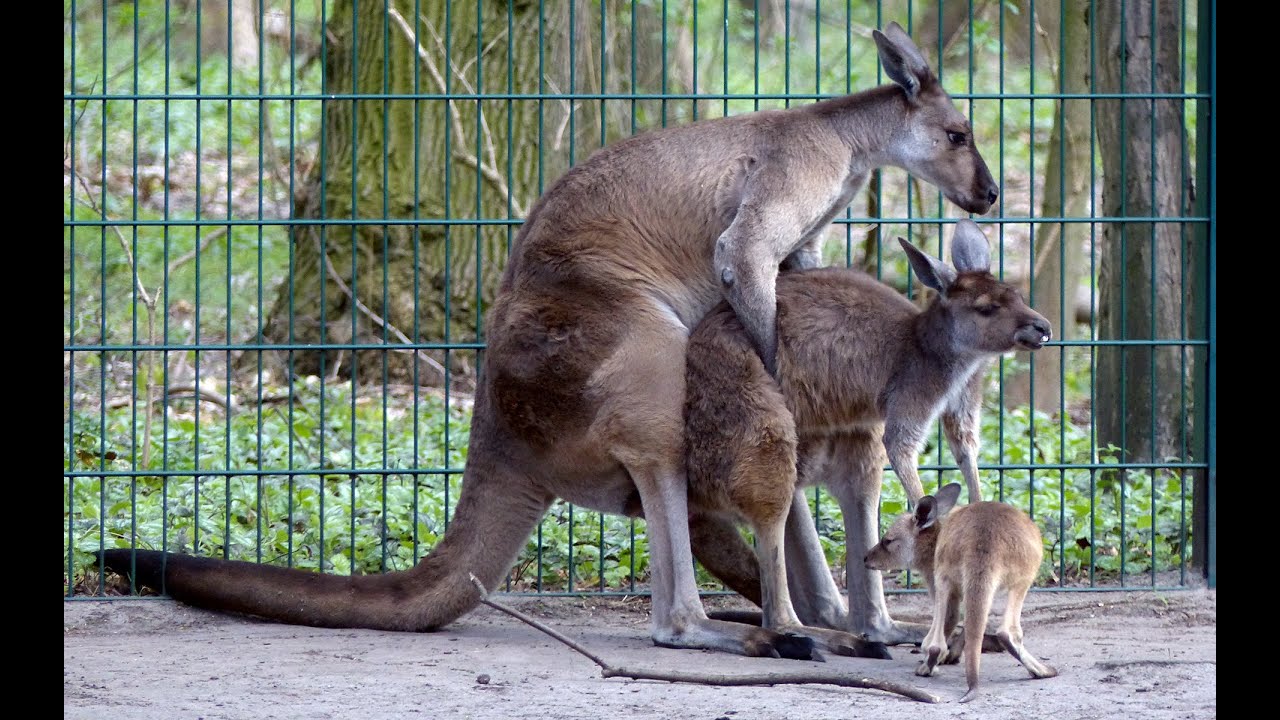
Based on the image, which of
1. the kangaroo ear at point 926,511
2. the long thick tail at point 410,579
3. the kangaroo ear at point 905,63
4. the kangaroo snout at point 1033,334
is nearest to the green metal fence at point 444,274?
the kangaroo ear at point 905,63

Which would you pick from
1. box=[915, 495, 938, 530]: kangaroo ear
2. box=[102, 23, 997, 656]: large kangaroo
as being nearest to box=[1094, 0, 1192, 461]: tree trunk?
box=[102, 23, 997, 656]: large kangaroo

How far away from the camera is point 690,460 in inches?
223

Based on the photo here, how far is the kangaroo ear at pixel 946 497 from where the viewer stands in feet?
18.2

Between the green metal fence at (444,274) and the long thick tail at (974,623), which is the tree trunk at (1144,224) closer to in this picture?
the green metal fence at (444,274)

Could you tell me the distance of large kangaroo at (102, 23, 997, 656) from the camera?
566cm

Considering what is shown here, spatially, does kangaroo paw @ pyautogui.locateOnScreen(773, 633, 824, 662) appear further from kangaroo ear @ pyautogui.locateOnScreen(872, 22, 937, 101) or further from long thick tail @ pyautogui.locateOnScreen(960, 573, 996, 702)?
kangaroo ear @ pyautogui.locateOnScreen(872, 22, 937, 101)

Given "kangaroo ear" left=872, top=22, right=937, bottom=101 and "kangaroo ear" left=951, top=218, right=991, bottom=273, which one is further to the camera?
"kangaroo ear" left=872, top=22, right=937, bottom=101

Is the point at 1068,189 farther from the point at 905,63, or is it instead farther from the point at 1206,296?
the point at 905,63

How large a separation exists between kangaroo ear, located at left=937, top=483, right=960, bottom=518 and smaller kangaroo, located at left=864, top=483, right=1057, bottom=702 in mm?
149

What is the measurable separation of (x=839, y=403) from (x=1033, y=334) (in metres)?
0.79

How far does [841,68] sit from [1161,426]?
815cm

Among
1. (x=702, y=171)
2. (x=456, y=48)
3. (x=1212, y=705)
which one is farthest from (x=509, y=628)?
(x=456, y=48)

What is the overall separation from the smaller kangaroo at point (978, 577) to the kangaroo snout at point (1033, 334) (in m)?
0.65
